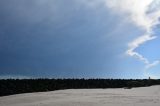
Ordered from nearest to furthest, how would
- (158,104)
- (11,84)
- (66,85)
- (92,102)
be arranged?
(158,104), (92,102), (11,84), (66,85)

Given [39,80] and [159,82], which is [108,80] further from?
[39,80]

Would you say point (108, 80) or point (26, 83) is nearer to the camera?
point (26, 83)

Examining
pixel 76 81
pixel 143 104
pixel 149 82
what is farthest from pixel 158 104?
pixel 76 81

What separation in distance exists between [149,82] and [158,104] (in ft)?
52.6

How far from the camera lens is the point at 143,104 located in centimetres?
1277

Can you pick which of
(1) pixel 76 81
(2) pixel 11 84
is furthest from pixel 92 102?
(1) pixel 76 81

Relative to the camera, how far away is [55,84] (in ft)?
93.8

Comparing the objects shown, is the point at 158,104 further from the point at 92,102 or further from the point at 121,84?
the point at 121,84

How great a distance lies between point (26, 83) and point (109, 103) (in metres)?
15.5

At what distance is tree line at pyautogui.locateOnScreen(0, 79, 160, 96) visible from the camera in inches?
1064

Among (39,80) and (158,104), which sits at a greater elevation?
(39,80)

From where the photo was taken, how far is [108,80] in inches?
1217

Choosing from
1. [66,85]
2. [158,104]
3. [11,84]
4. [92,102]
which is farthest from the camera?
[66,85]

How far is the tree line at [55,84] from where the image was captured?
27.0 metres
